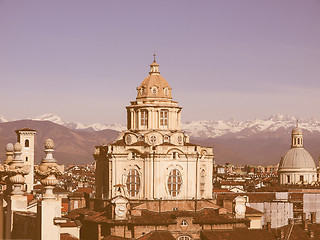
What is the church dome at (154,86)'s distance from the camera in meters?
75.4

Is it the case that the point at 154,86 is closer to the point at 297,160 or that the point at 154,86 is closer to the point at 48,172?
the point at 48,172

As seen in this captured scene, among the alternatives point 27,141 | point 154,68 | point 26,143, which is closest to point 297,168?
point 27,141

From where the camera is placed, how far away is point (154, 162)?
232 feet

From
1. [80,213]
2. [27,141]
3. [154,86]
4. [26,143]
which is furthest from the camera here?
[27,141]

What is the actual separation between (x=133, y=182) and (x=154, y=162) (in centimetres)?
235

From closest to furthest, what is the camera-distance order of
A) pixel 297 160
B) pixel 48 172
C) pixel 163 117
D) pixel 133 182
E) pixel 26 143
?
pixel 48 172 → pixel 133 182 → pixel 163 117 → pixel 26 143 → pixel 297 160

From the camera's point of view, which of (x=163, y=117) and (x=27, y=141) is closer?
(x=163, y=117)

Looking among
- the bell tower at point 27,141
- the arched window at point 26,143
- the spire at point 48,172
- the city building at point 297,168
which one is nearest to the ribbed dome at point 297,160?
the city building at point 297,168

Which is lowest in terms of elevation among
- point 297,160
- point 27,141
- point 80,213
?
point 80,213

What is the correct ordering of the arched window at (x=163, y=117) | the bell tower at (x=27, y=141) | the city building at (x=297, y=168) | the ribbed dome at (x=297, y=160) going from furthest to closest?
the ribbed dome at (x=297, y=160) → the city building at (x=297, y=168) → the bell tower at (x=27, y=141) → the arched window at (x=163, y=117)

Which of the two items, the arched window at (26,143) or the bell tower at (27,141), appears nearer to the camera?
the bell tower at (27,141)

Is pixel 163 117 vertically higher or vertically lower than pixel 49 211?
higher

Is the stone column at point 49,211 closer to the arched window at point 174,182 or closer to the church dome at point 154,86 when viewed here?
the arched window at point 174,182

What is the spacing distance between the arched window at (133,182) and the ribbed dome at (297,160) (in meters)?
91.7
